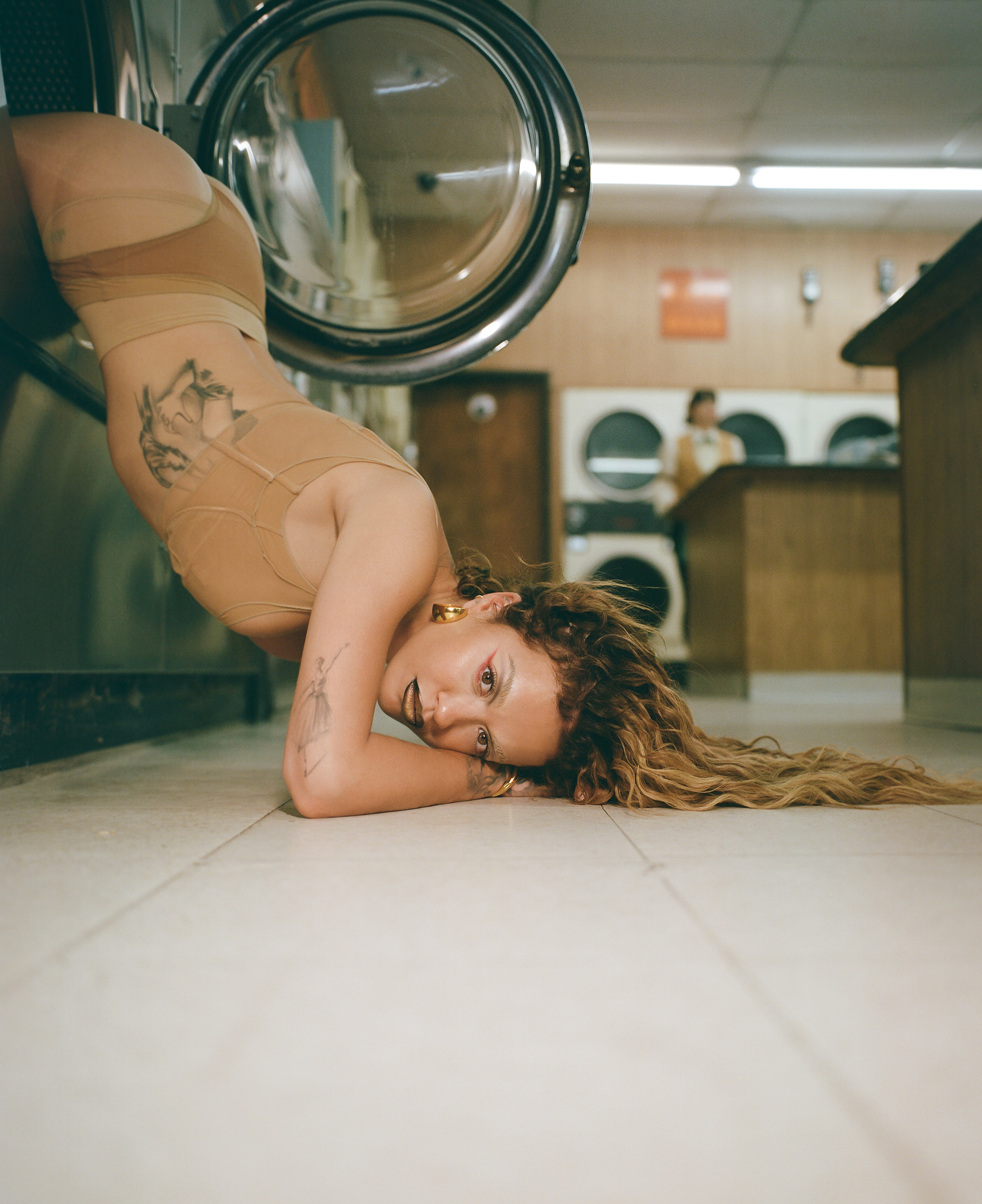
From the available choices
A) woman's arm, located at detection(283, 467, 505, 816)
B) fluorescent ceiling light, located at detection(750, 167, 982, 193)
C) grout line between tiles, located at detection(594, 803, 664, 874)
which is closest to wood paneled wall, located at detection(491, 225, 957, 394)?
fluorescent ceiling light, located at detection(750, 167, 982, 193)

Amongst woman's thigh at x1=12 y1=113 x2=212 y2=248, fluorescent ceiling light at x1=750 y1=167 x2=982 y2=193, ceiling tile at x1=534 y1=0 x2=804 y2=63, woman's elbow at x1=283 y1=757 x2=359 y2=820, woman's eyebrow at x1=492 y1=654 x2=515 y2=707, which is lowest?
woman's elbow at x1=283 y1=757 x2=359 y2=820

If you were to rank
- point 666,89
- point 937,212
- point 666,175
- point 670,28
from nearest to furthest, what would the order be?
1. point 670,28
2. point 666,89
3. point 666,175
4. point 937,212

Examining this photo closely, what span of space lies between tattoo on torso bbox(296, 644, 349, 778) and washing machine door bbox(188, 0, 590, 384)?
1.04 meters

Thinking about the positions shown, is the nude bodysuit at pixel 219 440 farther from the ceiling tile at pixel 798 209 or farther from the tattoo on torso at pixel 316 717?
the ceiling tile at pixel 798 209

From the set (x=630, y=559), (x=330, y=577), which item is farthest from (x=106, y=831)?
(x=630, y=559)

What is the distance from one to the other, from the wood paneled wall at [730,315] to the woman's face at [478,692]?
4606 mm

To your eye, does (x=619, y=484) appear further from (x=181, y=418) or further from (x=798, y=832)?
(x=798, y=832)

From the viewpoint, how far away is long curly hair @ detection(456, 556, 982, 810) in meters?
1.05

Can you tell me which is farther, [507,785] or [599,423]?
[599,423]

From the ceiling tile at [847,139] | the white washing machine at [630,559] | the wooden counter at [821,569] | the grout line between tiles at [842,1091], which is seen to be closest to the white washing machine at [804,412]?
the white washing machine at [630,559]

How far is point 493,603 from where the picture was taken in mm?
1129

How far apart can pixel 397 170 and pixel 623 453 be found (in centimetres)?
363

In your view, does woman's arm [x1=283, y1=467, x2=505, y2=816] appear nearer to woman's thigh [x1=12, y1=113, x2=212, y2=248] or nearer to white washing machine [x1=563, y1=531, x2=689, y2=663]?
woman's thigh [x1=12, y1=113, x2=212, y2=248]

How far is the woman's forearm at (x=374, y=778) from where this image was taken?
929 millimetres
